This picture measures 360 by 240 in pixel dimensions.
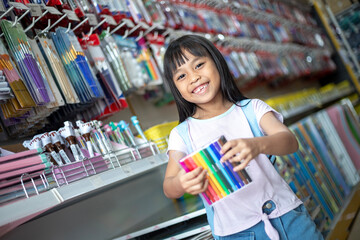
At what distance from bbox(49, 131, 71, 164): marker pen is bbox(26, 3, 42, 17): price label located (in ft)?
1.86

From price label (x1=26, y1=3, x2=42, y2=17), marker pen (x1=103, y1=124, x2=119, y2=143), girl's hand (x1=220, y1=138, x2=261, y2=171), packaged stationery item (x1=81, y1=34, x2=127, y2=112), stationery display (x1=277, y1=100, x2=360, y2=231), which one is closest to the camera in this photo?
girl's hand (x1=220, y1=138, x2=261, y2=171)

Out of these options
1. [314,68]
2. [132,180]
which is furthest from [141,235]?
[314,68]

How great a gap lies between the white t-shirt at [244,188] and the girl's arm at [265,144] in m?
0.05

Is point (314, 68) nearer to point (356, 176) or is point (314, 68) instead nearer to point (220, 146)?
point (356, 176)

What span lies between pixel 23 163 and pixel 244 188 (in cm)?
70

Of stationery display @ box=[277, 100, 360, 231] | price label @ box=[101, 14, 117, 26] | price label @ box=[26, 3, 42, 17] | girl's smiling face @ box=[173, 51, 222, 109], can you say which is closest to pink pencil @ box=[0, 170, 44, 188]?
girl's smiling face @ box=[173, 51, 222, 109]

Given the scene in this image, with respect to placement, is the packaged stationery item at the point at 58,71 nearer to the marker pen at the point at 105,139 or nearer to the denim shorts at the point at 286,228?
the marker pen at the point at 105,139

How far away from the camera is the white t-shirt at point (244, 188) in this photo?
4.03 ft

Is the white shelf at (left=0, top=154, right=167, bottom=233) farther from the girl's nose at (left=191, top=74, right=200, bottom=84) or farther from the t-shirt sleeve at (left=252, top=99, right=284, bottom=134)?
the t-shirt sleeve at (left=252, top=99, right=284, bottom=134)

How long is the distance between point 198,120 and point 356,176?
8.28 feet

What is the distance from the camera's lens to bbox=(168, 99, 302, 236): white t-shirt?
1229 mm

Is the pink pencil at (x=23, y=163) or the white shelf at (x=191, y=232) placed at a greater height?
the pink pencil at (x=23, y=163)

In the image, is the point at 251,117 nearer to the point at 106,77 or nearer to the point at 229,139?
the point at 229,139

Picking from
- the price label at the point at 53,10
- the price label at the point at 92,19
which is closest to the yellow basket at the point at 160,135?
the price label at the point at 92,19
